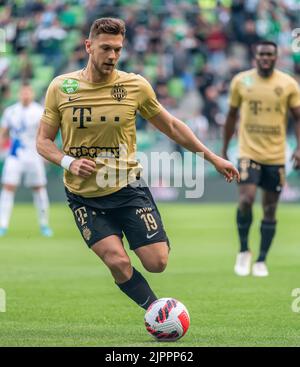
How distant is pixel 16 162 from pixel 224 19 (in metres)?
10.9

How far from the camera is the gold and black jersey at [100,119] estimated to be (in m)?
7.66

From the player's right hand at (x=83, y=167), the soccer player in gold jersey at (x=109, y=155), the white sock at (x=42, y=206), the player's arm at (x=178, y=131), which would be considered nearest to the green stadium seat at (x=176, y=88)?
the white sock at (x=42, y=206)

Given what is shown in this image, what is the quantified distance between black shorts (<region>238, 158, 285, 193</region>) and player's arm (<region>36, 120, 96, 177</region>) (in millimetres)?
4555

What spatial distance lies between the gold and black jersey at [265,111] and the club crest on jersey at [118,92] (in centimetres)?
458

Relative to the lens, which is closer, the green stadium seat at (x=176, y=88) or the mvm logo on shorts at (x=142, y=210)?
the mvm logo on shorts at (x=142, y=210)

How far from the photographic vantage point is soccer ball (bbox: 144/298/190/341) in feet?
24.1

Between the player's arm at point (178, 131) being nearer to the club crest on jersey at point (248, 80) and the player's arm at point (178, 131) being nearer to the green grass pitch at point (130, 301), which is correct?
the green grass pitch at point (130, 301)

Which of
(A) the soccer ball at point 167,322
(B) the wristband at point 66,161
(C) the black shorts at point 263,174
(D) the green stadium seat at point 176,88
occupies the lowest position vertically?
(A) the soccer ball at point 167,322

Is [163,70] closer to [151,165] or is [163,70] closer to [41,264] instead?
[151,165]

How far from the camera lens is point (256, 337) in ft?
24.6

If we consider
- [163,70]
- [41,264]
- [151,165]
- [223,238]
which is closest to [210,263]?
[41,264]

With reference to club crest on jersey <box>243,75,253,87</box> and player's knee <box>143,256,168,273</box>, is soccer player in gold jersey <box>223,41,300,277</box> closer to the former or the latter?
club crest on jersey <box>243,75,253,87</box>

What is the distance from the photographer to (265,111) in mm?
12125

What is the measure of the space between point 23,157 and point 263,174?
7.08 metres
